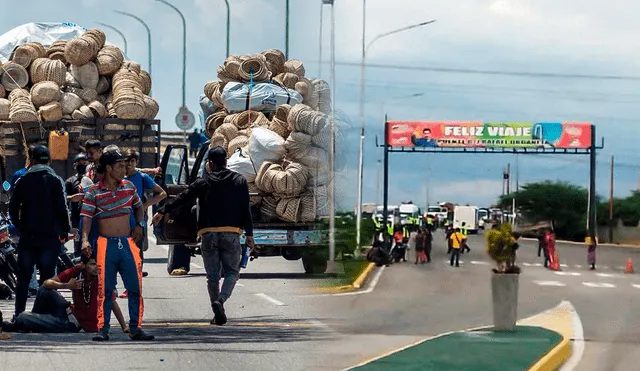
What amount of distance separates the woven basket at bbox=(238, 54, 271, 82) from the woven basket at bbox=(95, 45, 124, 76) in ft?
11.8

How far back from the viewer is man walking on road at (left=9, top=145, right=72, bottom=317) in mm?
10391

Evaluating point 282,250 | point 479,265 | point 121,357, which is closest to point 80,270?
point 121,357

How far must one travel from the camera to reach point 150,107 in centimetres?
2050

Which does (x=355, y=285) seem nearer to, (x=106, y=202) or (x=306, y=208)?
(x=106, y=202)

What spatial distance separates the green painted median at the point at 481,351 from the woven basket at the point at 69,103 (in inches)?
381

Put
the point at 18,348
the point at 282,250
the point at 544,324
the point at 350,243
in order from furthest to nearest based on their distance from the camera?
the point at 282,250 < the point at 544,324 < the point at 18,348 < the point at 350,243

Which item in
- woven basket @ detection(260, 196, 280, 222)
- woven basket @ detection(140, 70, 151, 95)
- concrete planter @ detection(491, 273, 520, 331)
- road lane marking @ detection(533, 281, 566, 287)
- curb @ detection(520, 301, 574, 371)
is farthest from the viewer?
woven basket @ detection(140, 70, 151, 95)

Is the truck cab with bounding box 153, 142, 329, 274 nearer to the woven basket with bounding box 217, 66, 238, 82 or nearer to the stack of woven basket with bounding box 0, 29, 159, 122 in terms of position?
the woven basket with bounding box 217, 66, 238, 82

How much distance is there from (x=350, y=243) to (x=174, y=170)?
33.8ft

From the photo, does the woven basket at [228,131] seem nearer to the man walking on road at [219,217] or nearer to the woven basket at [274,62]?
the woven basket at [274,62]

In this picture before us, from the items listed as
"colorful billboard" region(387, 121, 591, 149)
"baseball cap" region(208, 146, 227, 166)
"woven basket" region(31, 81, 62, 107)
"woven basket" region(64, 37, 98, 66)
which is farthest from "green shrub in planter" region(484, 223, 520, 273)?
"woven basket" region(64, 37, 98, 66)

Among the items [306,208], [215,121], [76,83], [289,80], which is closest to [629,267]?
[306,208]

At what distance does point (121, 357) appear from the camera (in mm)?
8695

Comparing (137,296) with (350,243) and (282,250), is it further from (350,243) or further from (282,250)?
(282,250)
